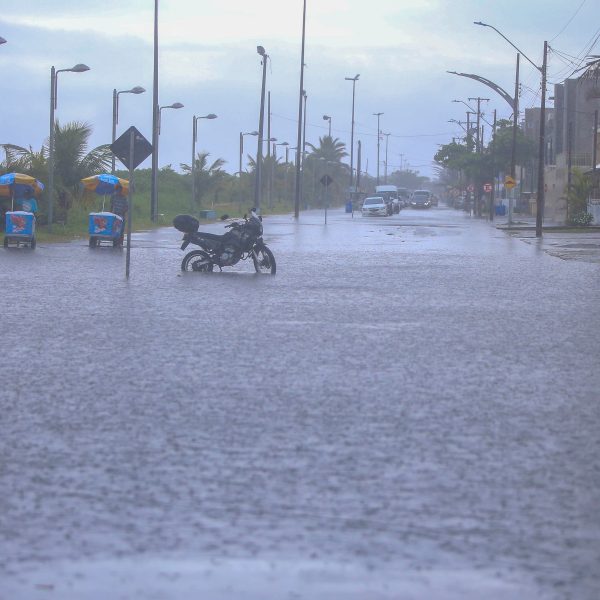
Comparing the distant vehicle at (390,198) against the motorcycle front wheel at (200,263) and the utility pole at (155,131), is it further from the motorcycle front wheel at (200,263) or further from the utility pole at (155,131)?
the motorcycle front wheel at (200,263)

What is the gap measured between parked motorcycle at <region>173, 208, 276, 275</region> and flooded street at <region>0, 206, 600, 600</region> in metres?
6.93

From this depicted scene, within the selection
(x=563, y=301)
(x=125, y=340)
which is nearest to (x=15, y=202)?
(x=563, y=301)

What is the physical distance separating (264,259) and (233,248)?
0.62 m

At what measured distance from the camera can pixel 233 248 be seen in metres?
24.2

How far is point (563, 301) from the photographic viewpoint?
1883 centimetres

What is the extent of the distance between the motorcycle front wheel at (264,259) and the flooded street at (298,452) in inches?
277

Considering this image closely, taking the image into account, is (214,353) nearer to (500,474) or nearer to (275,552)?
(500,474)

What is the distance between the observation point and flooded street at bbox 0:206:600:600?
5344mm

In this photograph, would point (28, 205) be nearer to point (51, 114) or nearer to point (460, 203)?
point (51, 114)

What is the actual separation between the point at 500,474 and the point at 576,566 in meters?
1.78

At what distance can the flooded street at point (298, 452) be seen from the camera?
5.34 metres

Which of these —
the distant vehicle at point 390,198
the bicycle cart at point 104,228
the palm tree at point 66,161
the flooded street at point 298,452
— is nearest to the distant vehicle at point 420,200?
the distant vehicle at point 390,198

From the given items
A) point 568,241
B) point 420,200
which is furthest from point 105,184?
point 420,200

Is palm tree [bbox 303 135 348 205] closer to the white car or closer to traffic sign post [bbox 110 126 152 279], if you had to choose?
the white car
